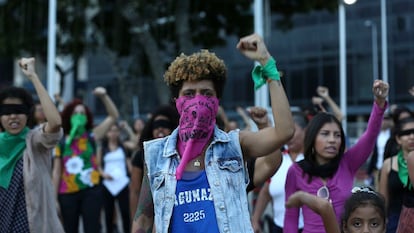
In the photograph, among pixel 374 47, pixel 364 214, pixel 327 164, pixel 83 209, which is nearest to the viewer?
pixel 364 214

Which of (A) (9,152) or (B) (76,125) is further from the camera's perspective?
(B) (76,125)

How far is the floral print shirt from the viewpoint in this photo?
28.0 feet

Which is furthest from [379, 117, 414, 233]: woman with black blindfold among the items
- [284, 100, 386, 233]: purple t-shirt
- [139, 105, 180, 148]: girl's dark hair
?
[139, 105, 180, 148]: girl's dark hair

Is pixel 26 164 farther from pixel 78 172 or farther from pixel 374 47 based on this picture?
pixel 374 47

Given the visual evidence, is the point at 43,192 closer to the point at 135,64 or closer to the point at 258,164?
the point at 258,164

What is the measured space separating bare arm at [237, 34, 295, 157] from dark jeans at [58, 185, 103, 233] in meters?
4.95

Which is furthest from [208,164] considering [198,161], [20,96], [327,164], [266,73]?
[20,96]

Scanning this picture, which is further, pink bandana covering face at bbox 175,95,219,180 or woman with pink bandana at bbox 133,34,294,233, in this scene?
pink bandana covering face at bbox 175,95,219,180

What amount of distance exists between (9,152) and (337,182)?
2391 mm

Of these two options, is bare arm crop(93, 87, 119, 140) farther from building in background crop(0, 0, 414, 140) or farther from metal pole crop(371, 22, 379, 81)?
metal pole crop(371, 22, 379, 81)

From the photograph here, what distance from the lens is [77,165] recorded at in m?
8.62

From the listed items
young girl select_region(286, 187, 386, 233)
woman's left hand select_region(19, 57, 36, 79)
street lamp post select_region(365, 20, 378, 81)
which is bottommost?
young girl select_region(286, 187, 386, 233)

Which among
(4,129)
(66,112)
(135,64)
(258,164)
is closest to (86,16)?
(135,64)

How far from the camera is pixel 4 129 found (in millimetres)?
5797
